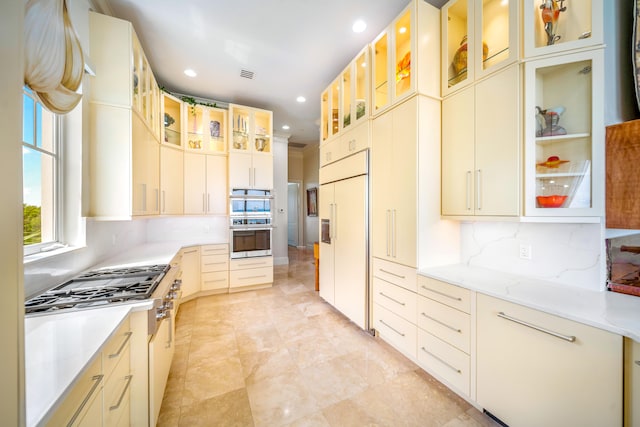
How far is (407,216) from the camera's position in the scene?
212 centimetres

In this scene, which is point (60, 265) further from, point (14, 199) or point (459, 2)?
point (459, 2)

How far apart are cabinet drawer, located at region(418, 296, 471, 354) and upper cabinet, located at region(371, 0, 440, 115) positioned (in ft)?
5.74

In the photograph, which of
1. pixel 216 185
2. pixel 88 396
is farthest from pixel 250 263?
pixel 88 396

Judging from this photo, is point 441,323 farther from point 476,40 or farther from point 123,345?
point 476,40

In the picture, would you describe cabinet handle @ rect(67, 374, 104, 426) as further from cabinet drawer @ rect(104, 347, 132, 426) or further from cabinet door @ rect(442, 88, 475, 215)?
cabinet door @ rect(442, 88, 475, 215)

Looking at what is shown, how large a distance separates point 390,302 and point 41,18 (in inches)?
110

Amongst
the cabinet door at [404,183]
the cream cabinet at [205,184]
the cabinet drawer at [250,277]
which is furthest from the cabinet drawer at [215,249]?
the cabinet door at [404,183]

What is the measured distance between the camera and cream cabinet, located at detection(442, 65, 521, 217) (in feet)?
5.39

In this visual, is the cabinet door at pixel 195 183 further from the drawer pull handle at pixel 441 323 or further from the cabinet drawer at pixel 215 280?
the drawer pull handle at pixel 441 323

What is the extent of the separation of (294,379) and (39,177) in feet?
7.79

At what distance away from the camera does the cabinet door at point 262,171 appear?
403cm

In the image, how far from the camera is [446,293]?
1.79 m

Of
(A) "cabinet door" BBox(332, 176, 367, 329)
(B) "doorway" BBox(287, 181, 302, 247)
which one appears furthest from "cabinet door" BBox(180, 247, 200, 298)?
(B) "doorway" BBox(287, 181, 302, 247)

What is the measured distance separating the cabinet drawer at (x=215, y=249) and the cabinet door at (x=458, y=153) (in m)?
3.19
